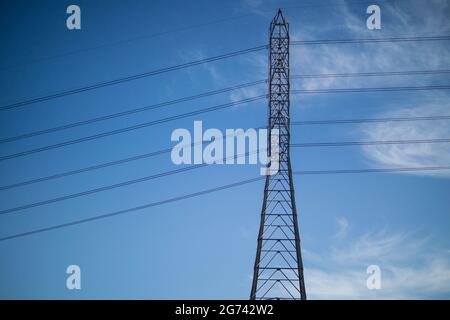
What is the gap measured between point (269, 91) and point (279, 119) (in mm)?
2273

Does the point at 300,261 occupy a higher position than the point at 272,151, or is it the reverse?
the point at 272,151

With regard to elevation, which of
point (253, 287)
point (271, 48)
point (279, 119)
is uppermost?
point (271, 48)
